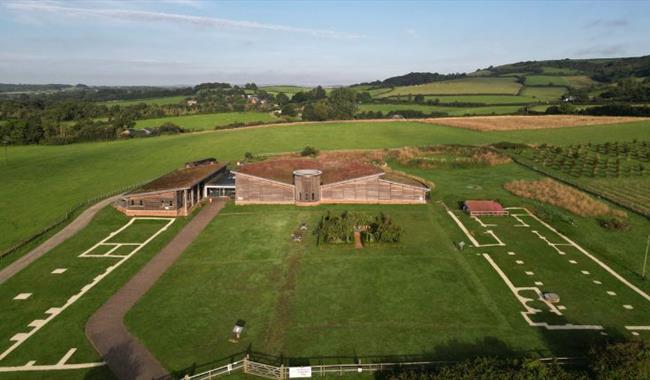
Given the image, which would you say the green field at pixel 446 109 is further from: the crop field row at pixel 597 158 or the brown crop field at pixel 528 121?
the crop field row at pixel 597 158

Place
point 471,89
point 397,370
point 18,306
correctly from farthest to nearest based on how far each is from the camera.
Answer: point 471,89 < point 18,306 < point 397,370

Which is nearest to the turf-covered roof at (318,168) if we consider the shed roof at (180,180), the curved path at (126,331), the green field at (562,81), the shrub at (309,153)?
the shed roof at (180,180)

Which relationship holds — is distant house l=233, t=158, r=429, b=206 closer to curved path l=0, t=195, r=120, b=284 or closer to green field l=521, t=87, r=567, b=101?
curved path l=0, t=195, r=120, b=284

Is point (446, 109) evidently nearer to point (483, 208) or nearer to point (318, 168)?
point (318, 168)

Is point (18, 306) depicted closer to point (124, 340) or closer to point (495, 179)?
point (124, 340)

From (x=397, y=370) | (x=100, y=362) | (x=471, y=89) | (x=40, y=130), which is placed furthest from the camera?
(x=471, y=89)

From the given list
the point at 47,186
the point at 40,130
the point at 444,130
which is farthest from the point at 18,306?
the point at 444,130
